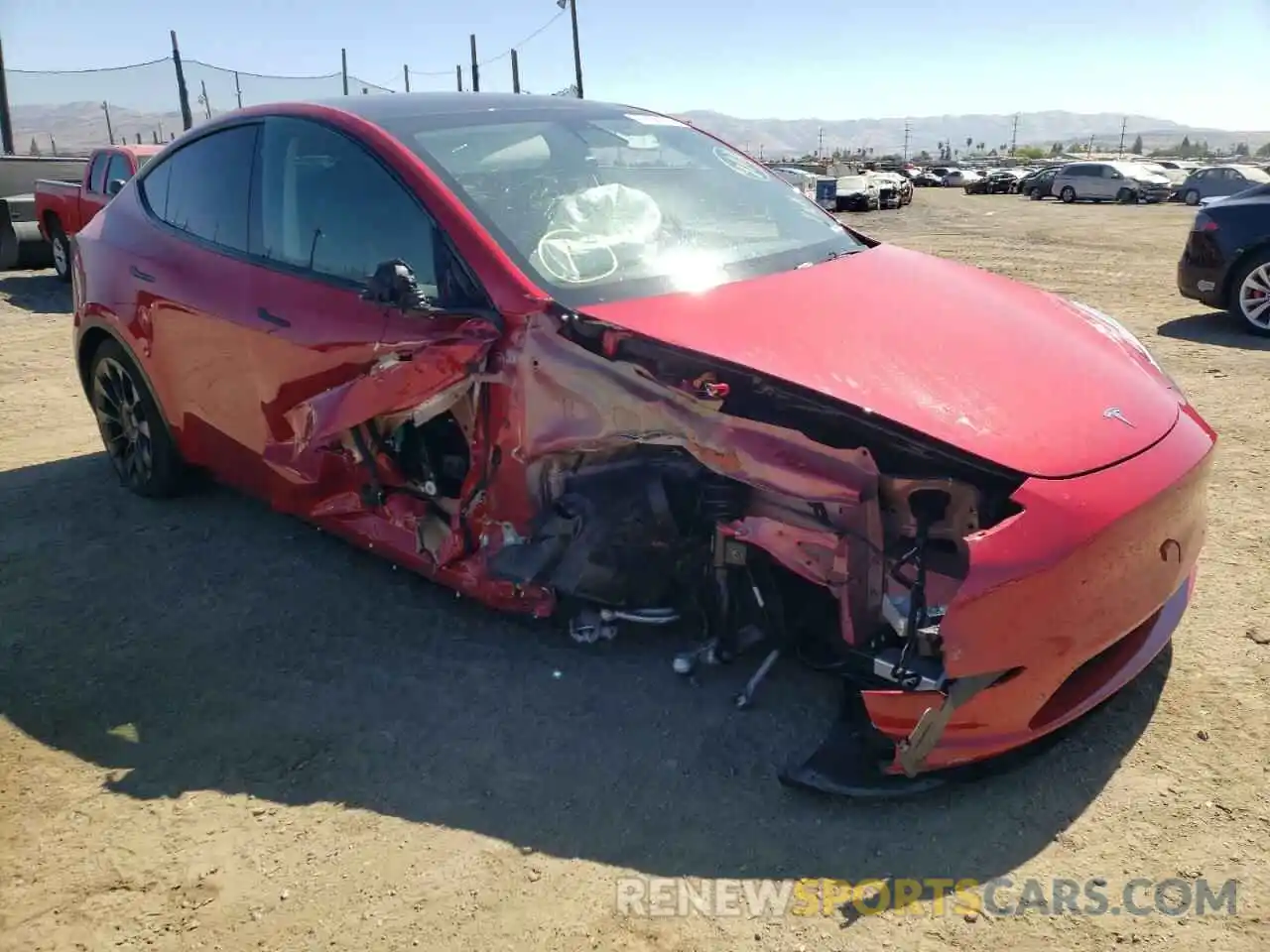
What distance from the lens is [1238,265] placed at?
7.68 metres

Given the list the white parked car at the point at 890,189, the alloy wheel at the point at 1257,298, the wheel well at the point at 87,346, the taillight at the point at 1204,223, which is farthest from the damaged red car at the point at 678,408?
the white parked car at the point at 890,189

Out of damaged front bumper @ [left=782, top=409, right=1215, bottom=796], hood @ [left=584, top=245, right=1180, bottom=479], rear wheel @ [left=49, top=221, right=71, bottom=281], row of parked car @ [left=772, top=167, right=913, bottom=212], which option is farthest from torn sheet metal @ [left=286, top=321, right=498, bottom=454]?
row of parked car @ [left=772, top=167, right=913, bottom=212]

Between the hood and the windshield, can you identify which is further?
the windshield

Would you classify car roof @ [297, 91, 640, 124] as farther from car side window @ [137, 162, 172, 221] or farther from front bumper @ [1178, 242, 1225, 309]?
front bumper @ [1178, 242, 1225, 309]

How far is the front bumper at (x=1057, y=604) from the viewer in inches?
84.6

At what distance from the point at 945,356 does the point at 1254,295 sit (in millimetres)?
6554

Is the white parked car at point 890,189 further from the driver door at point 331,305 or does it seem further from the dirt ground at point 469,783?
the driver door at point 331,305

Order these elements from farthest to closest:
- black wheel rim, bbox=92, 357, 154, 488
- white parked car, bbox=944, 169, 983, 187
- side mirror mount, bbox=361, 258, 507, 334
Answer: white parked car, bbox=944, 169, 983, 187
black wheel rim, bbox=92, 357, 154, 488
side mirror mount, bbox=361, 258, 507, 334

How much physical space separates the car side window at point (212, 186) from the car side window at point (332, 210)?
130mm

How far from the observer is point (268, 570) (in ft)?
12.5

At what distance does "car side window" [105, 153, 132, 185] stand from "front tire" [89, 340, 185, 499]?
7.10 metres

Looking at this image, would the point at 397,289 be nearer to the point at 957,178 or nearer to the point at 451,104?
the point at 451,104

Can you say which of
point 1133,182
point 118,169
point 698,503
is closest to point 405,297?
point 698,503

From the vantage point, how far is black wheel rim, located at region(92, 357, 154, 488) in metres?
4.38
